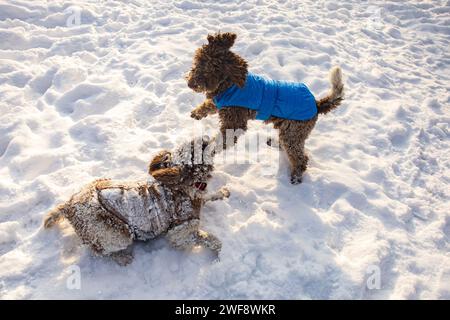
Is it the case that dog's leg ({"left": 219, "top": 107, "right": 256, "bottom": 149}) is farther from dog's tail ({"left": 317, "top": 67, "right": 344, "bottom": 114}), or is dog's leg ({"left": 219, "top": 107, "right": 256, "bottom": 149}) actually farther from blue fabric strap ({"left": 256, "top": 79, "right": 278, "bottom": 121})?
dog's tail ({"left": 317, "top": 67, "right": 344, "bottom": 114})

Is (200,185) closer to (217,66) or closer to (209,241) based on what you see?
(209,241)

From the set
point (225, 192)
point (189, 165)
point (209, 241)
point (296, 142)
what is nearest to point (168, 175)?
point (189, 165)

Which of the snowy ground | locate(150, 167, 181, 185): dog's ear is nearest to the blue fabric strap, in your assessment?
the snowy ground

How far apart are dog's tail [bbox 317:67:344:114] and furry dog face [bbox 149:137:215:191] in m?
1.67

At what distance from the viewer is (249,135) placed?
4926mm

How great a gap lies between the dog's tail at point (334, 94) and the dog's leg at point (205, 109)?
4.19 feet

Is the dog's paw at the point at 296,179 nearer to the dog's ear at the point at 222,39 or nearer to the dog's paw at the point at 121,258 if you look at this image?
the dog's ear at the point at 222,39

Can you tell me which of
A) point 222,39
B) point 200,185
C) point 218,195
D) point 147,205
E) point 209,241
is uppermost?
point 222,39

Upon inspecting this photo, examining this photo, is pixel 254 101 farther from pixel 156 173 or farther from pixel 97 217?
pixel 97 217

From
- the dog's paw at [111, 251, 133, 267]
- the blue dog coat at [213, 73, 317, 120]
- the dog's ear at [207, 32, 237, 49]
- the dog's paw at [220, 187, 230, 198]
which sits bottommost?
the dog's paw at [111, 251, 133, 267]

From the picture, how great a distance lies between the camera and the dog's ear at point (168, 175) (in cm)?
295

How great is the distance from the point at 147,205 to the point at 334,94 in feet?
7.89

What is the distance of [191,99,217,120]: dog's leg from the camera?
437 cm
